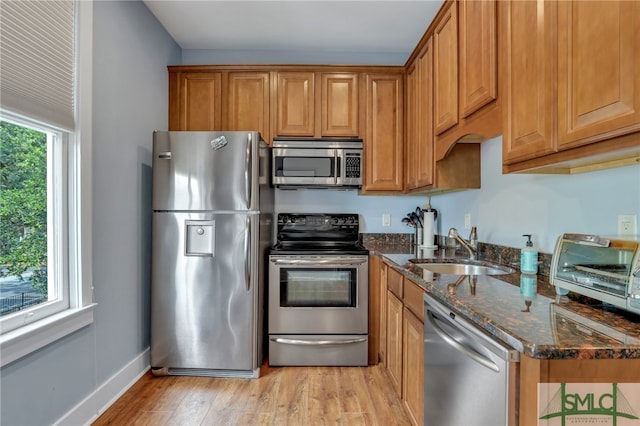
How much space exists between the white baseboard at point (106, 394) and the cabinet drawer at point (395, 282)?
183 cm

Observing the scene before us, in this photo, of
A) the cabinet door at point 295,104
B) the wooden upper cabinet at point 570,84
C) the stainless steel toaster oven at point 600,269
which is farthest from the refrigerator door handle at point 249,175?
the stainless steel toaster oven at point 600,269

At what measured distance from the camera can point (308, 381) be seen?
237cm

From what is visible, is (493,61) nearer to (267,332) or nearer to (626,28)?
(626,28)

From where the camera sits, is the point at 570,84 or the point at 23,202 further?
→ the point at 23,202

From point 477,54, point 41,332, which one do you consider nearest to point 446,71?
point 477,54

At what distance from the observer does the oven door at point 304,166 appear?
285 cm

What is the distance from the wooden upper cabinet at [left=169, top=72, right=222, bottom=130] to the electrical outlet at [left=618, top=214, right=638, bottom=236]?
2.70 meters

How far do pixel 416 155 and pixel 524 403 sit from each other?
2014 millimetres

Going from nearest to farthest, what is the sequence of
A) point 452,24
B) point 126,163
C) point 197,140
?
point 452,24
point 126,163
point 197,140

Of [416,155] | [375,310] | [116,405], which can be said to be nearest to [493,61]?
[416,155]

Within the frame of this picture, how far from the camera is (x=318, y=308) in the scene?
257 cm

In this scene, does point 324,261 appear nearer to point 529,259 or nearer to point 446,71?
point 529,259

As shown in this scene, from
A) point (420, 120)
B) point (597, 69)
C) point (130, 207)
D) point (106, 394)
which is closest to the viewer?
point (597, 69)

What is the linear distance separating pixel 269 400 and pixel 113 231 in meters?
1.45
